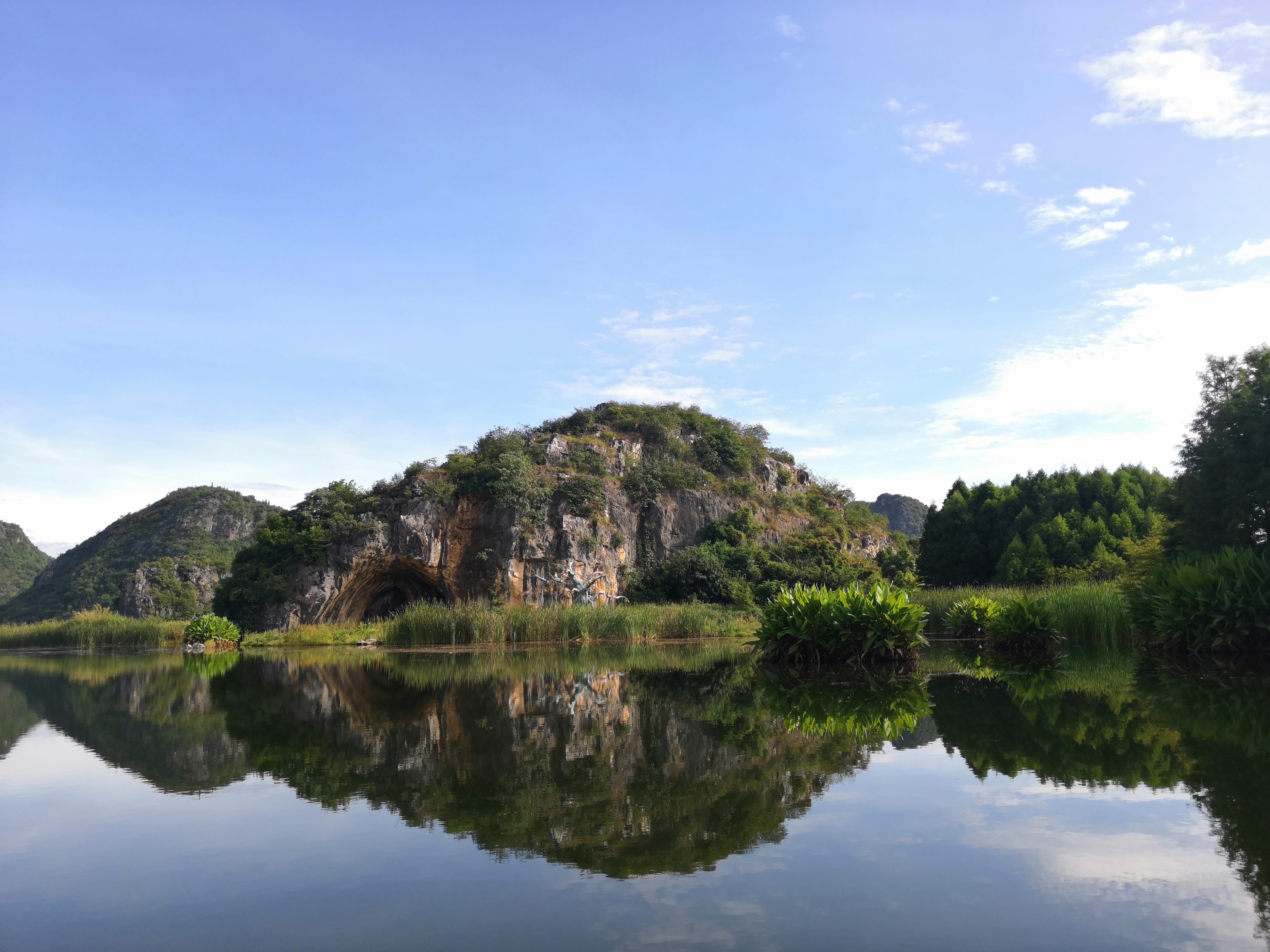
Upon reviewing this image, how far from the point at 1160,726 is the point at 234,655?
24554mm

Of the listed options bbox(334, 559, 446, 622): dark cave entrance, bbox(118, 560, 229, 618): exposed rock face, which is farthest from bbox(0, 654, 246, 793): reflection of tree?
bbox(118, 560, 229, 618): exposed rock face

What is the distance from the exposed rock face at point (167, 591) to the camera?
4638 cm

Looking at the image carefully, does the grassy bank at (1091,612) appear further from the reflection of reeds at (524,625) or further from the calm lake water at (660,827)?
the reflection of reeds at (524,625)

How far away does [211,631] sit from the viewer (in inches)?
1144

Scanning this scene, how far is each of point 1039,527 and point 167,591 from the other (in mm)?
48020

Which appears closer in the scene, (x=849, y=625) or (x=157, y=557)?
(x=849, y=625)

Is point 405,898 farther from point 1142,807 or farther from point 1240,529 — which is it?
point 1240,529

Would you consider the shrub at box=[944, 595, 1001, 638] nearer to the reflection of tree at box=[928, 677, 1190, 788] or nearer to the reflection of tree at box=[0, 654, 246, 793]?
the reflection of tree at box=[928, 677, 1190, 788]

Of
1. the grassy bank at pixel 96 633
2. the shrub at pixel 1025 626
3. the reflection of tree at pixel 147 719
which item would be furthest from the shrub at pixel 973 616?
the grassy bank at pixel 96 633

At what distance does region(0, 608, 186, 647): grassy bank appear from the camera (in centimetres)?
3173

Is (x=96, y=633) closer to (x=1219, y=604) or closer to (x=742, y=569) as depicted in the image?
(x=742, y=569)

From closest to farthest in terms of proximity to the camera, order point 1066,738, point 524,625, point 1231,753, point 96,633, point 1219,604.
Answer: point 1231,753 → point 1066,738 → point 1219,604 → point 524,625 → point 96,633

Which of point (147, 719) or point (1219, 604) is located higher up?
point (1219, 604)

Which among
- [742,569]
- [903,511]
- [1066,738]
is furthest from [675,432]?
[903,511]
